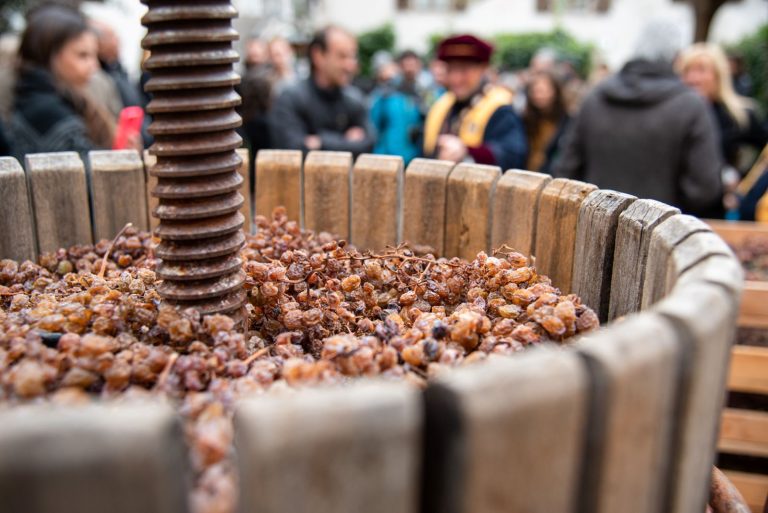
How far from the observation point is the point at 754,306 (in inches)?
118

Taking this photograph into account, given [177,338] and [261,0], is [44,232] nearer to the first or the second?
[177,338]

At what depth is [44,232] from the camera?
1973 mm

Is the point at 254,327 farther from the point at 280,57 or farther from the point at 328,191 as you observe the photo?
the point at 280,57

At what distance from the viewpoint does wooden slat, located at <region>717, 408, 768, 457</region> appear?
Answer: 307 centimetres

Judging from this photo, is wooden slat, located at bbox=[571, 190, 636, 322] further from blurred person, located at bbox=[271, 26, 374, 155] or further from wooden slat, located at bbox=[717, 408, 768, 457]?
blurred person, located at bbox=[271, 26, 374, 155]

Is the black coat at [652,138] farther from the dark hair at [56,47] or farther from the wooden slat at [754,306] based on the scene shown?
the dark hair at [56,47]

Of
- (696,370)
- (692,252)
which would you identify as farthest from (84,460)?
(692,252)

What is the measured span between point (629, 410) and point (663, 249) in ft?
1.67

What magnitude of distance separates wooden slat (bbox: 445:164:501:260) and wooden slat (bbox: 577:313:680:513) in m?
1.12

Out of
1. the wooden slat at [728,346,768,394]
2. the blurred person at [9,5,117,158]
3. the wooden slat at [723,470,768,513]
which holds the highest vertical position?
the blurred person at [9,5,117,158]

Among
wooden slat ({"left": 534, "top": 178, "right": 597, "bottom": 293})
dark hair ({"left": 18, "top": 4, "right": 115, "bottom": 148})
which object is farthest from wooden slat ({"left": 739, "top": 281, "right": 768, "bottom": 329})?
dark hair ({"left": 18, "top": 4, "right": 115, "bottom": 148})

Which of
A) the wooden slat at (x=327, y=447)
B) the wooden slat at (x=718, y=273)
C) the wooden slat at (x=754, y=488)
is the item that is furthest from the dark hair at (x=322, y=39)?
the wooden slat at (x=327, y=447)

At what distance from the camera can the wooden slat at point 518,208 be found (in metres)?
1.80

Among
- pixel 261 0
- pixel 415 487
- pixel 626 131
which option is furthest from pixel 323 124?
pixel 261 0
